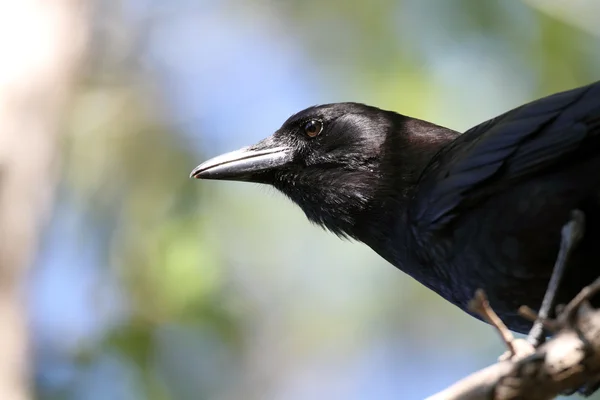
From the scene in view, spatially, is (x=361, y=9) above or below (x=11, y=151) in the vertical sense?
above

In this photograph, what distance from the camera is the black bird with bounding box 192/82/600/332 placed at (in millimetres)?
3262

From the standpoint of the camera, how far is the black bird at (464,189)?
326 centimetres

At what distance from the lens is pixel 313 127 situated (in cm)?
447

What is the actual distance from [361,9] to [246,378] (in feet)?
12.6

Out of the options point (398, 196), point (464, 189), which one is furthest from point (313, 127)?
point (464, 189)

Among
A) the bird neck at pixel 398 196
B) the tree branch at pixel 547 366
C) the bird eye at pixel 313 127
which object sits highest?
the bird eye at pixel 313 127

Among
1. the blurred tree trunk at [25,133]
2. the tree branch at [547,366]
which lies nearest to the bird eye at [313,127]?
the blurred tree trunk at [25,133]

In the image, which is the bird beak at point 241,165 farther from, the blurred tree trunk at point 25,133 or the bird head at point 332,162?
the blurred tree trunk at point 25,133

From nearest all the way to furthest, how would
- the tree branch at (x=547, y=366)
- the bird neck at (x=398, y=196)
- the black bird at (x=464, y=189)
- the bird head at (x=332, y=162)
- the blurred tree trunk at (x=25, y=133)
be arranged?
the tree branch at (x=547, y=366) < the black bird at (x=464, y=189) < the bird neck at (x=398, y=196) < the bird head at (x=332, y=162) < the blurred tree trunk at (x=25, y=133)

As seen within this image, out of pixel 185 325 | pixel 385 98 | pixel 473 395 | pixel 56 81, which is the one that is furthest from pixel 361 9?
pixel 473 395

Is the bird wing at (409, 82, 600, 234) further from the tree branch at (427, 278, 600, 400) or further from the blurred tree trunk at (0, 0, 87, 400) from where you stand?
the blurred tree trunk at (0, 0, 87, 400)

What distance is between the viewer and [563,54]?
710 centimetres

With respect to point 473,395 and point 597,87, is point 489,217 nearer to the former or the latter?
point 597,87

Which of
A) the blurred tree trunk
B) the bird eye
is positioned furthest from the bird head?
the blurred tree trunk
